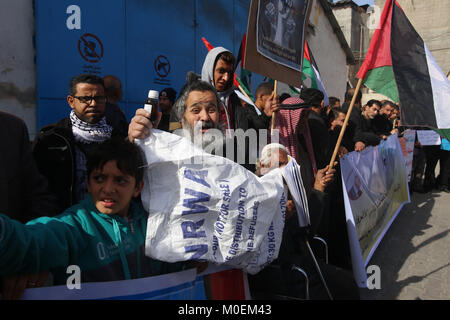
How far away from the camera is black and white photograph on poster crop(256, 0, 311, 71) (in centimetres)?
254

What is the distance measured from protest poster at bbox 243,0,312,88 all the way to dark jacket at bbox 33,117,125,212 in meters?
1.36

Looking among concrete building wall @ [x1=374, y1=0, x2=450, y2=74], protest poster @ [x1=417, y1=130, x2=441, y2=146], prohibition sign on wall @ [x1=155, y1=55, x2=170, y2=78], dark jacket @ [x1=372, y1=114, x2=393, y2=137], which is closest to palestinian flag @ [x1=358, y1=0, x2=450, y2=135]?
dark jacket @ [x1=372, y1=114, x2=393, y2=137]

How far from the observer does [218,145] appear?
1.84 m

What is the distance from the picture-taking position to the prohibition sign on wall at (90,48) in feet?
15.0

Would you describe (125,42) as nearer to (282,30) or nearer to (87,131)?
(282,30)

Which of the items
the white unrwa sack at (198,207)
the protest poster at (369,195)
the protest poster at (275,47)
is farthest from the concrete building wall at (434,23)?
the white unrwa sack at (198,207)

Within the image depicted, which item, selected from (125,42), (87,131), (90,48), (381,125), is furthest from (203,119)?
(381,125)

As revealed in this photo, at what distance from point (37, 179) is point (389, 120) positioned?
254 inches

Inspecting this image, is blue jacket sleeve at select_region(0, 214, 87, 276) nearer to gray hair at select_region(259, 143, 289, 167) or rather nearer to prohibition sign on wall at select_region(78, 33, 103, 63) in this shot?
gray hair at select_region(259, 143, 289, 167)

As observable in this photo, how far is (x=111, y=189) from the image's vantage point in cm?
146

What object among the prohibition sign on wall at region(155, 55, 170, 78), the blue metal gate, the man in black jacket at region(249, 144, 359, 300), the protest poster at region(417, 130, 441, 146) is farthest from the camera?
the protest poster at region(417, 130, 441, 146)

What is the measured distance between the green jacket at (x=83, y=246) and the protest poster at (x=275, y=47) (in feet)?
4.94

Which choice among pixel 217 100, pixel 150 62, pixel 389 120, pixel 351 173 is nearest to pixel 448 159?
pixel 389 120

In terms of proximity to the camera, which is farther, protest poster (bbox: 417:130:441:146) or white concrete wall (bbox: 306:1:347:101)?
white concrete wall (bbox: 306:1:347:101)
